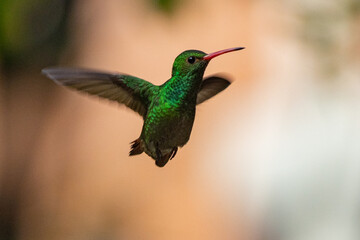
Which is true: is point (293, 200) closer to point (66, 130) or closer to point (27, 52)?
point (66, 130)

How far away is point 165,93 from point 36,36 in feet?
3.25

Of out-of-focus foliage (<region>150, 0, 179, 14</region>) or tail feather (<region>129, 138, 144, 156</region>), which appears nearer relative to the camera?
tail feather (<region>129, 138, 144, 156</region>)

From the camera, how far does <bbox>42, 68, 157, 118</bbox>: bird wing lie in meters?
0.60

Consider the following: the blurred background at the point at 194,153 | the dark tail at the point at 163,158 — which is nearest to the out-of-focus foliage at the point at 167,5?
the dark tail at the point at 163,158

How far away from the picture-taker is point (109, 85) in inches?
27.5

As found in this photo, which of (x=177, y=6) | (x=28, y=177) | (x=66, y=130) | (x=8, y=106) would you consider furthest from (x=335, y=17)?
(x=66, y=130)

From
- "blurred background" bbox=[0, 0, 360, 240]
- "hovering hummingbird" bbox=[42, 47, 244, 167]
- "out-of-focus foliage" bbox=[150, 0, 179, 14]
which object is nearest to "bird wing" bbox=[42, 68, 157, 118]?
"hovering hummingbird" bbox=[42, 47, 244, 167]

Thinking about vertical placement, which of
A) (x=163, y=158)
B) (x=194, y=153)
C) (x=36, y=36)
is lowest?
(x=194, y=153)

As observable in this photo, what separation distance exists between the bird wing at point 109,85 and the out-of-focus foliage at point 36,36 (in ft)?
2.00

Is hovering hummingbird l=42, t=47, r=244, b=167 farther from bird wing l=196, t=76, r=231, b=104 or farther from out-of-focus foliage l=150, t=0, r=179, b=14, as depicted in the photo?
out-of-focus foliage l=150, t=0, r=179, b=14

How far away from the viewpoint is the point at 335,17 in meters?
1.31

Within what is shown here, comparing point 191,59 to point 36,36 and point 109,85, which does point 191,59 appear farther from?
point 36,36

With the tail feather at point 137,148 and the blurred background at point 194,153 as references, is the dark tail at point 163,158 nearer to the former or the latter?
the tail feather at point 137,148

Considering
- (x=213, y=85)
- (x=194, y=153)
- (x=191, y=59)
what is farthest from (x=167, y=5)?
(x=194, y=153)
